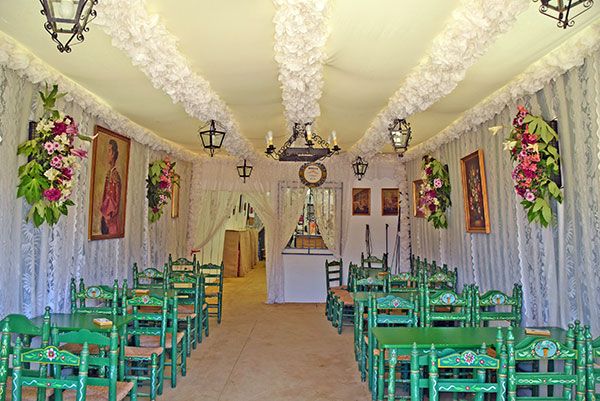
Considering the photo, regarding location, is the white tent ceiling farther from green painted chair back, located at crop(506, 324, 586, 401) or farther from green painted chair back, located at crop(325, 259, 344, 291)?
green painted chair back, located at crop(325, 259, 344, 291)

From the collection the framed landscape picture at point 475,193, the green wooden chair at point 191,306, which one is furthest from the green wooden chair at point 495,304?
the green wooden chair at point 191,306

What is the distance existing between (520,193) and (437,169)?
2.47m

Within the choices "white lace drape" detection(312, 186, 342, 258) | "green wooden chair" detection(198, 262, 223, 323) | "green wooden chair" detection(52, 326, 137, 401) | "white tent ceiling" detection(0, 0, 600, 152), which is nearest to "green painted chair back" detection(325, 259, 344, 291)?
"white lace drape" detection(312, 186, 342, 258)

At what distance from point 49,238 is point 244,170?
4047mm

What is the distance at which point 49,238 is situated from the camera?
391 cm

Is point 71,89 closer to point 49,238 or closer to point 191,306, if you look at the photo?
point 49,238

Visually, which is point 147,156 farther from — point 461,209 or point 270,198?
point 461,209

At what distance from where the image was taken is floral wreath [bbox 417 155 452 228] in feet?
19.7

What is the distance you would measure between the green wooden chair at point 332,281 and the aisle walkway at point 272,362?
0.24 meters

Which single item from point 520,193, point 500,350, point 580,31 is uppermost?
point 580,31

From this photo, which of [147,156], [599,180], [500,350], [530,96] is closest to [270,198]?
[147,156]

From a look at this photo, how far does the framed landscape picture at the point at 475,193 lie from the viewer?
15.9 feet

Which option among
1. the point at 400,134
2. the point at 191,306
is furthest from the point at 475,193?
the point at 191,306

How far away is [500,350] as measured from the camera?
6.72 feet
